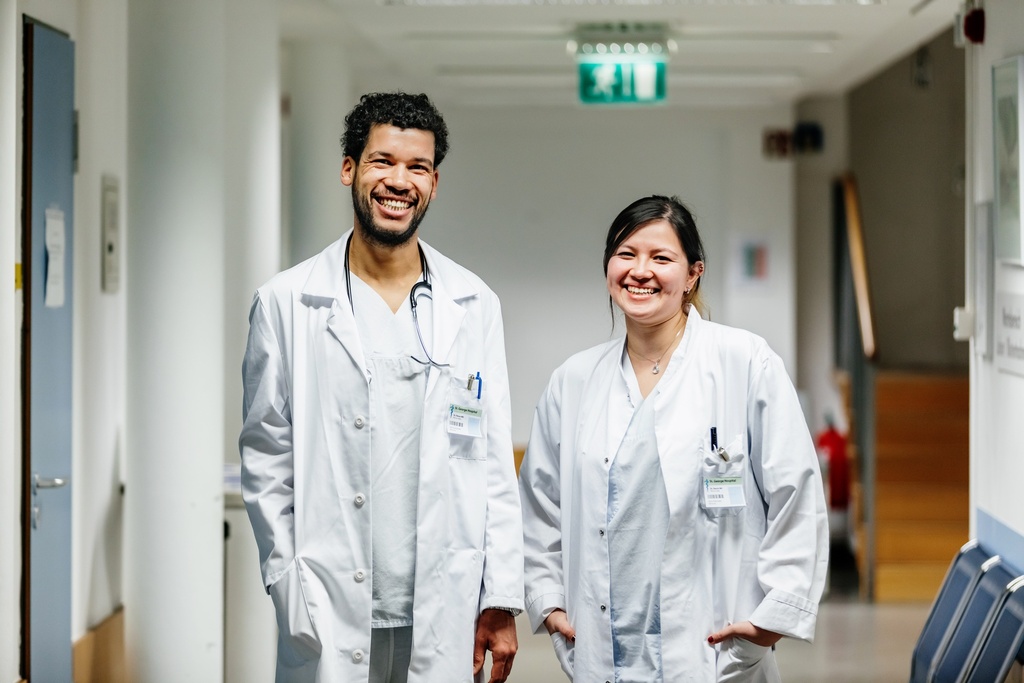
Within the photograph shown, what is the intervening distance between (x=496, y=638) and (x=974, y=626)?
2011mm

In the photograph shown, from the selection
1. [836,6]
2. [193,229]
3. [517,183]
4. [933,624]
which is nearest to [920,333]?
[517,183]

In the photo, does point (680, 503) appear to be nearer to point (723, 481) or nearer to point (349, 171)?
point (723, 481)

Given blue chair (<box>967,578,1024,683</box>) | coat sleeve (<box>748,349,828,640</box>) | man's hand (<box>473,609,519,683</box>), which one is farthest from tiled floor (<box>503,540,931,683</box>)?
coat sleeve (<box>748,349,828,640</box>)

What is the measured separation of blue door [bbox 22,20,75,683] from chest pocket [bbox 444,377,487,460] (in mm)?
1795

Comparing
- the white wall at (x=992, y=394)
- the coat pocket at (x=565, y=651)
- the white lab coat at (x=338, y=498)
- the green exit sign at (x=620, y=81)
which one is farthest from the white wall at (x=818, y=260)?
the white lab coat at (x=338, y=498)

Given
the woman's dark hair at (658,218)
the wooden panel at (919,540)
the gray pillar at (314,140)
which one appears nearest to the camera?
the woman's dark hair at (658,218)

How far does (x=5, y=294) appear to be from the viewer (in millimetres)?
3021

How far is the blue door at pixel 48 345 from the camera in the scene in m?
3.64

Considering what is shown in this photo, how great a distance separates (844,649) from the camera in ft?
19.2

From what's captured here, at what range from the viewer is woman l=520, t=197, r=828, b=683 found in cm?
247

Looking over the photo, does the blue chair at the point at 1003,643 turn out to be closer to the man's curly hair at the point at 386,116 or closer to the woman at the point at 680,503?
the woman at the point at 680,503

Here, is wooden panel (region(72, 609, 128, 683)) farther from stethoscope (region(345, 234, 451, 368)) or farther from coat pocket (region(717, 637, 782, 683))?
coat pocket (region(717, 637, 782, 683))

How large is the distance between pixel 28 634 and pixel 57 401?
2.35ft

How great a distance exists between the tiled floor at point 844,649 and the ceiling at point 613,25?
2.71m
